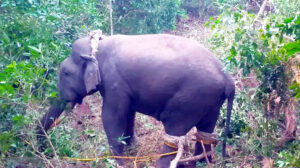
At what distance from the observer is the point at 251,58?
14.0ft

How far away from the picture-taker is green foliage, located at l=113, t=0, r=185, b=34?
29.9 ft

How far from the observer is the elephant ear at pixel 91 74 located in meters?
5.07

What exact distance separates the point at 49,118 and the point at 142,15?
190 inches

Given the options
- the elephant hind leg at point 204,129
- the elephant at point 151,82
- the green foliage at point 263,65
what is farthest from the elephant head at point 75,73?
the green foliage at point 263,65

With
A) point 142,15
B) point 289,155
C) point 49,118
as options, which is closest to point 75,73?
point 49,118

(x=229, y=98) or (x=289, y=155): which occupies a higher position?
(x=229, y=98)

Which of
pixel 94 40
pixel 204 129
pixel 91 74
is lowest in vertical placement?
pixel 204 129

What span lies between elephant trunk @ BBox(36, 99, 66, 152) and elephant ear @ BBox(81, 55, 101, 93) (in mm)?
376

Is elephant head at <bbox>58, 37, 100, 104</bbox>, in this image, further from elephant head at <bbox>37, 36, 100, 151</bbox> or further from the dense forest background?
the dense forest background

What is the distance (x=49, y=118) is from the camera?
5.07 metres

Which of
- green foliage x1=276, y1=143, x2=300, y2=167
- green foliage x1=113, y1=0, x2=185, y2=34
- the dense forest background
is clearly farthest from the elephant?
green foliage x1=113, y1=0, x2=185, y2=34

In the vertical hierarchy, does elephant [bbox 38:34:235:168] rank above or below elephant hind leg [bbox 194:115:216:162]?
above

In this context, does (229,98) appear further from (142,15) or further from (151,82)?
(142,15)

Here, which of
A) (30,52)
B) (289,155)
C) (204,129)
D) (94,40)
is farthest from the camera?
(94,40)
